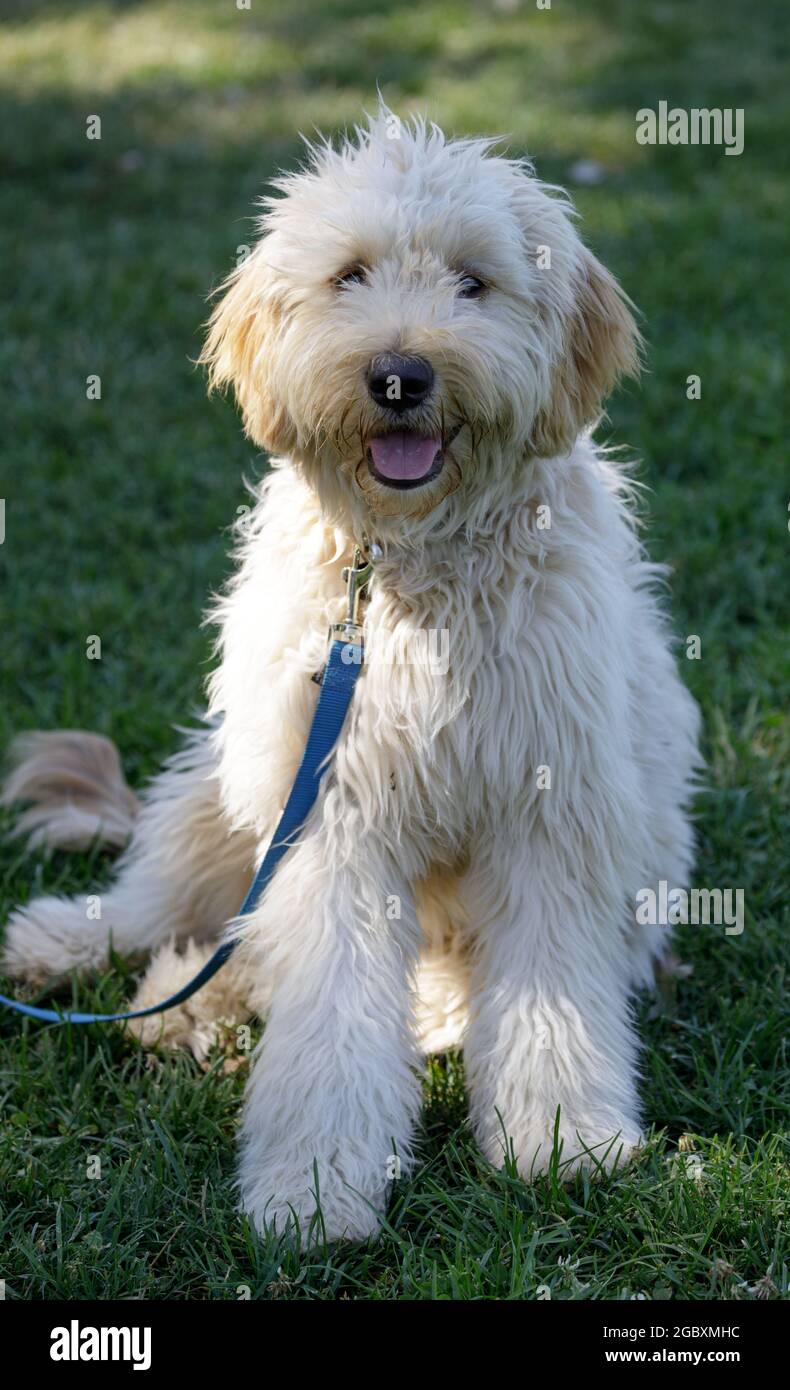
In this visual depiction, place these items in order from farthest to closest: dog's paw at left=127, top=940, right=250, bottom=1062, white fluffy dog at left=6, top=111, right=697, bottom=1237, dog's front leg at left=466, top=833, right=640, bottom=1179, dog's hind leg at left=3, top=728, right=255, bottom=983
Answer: dog's hind leg at left=3, top=728, right=255, bottom=983, dog's paw at left=127, top=940, right=250, bottom=1062, dog's front leg at left=466, top=833, right=640, bottom=1179, white fluffy dog at left=6, top=111, right=697, bottom=1237

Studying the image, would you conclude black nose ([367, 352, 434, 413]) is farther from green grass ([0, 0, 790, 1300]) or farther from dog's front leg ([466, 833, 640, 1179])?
green grass ([0, 0, 790, 1300])

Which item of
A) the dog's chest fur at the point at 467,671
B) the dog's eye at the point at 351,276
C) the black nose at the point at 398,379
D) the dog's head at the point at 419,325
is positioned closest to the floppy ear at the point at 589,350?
the dog's head at the point at 419,325

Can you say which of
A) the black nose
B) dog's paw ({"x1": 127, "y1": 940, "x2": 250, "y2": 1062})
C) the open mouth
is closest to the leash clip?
the open mouth

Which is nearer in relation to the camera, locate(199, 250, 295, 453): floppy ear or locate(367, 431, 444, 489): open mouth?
locate(367, 431, 444, 489): open mouth

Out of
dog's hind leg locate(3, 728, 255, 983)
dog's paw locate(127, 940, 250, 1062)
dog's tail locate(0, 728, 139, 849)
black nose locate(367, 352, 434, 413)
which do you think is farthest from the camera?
A: dog's tail locate(0, 728, 139, 849)

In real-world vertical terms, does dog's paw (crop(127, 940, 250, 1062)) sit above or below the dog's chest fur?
below

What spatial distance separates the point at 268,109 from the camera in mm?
8328

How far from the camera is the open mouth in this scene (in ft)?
8.89

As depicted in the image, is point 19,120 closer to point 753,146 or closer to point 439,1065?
point 753,146

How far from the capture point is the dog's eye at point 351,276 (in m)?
2.72

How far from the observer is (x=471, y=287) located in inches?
108

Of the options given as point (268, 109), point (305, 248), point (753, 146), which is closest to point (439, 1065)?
point (305, 248)

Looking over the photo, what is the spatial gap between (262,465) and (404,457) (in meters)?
3.09

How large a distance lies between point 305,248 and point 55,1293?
1.90 meters
